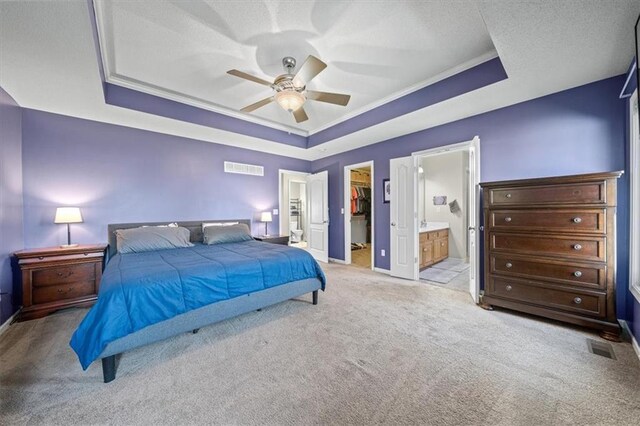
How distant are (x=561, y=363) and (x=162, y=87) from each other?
530 centimetres

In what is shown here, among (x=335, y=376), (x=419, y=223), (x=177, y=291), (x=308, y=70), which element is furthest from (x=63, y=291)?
(x=419, y=223)

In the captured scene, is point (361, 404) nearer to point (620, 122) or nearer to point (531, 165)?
point (531, 165)

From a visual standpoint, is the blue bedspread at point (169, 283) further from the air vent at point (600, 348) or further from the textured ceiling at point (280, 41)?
the air vent at point (600, 348)

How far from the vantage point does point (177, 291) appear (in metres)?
2.07

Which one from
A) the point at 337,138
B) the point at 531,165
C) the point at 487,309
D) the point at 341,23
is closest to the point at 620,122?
the point at 531,165

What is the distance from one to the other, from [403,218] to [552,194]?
2.04 m

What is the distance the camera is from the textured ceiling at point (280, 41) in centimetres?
203

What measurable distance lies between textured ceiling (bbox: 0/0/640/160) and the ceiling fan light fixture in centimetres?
55

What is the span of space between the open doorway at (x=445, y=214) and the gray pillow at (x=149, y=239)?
4.35 meters

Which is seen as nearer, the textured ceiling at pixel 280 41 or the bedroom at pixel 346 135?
the bedroom at pixel 346 135

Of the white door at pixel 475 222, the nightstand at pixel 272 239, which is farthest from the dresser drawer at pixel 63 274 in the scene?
the white door at pixel 475 222

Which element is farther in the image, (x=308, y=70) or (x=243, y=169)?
(x=243, y=169)

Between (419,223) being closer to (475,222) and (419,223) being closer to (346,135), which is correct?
(475,222)

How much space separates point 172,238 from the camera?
11.7 feet
